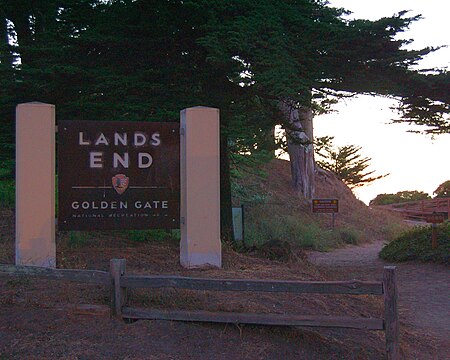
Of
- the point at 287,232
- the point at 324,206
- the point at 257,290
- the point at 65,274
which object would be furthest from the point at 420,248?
the point at 65,274

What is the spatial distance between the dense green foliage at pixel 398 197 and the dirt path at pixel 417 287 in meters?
32.3

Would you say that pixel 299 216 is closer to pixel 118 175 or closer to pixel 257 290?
pixel 118 175

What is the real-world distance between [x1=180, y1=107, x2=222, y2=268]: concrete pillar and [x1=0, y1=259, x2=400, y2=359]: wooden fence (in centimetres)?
293

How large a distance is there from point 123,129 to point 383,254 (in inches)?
474

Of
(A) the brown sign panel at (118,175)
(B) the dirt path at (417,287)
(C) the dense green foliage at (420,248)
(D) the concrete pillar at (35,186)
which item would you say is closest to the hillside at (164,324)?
(B) the dirt path at (417,287)

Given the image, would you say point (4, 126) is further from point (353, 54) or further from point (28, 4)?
point (353, 54)

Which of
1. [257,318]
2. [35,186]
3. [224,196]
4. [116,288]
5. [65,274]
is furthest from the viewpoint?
[224,196]

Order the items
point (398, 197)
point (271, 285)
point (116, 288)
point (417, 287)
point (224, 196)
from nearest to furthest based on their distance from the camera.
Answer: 1. point (271, 285)
2. point (116, 288)
3. point (417, 287)
4. point (224, 196)
5. point (398, 197)

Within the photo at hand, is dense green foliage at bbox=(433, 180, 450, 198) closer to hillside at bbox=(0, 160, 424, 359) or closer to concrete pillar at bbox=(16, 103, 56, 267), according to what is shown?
hillside at bbox=(0, 160, 424, 359)

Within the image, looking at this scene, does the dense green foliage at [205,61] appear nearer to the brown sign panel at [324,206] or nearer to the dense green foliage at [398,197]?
the brown sign panel at [324,206]

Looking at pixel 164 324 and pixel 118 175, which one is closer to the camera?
pixel 164 324

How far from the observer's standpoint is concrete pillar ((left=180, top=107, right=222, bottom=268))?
10492 mm

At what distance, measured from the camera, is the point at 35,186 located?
32.9ft

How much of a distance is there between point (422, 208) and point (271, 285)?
3303cm
